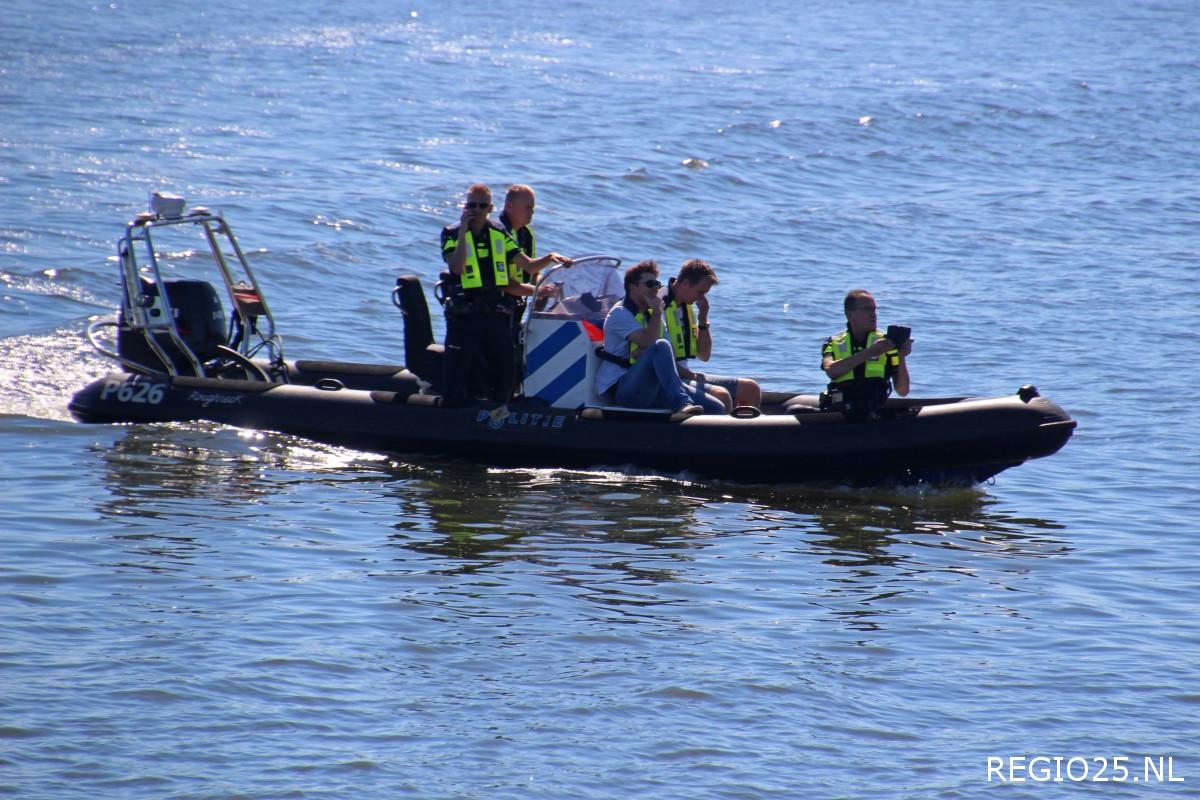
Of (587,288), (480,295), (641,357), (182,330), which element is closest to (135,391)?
(182,330)

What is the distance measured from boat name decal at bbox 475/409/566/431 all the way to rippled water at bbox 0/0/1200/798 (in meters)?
0.29

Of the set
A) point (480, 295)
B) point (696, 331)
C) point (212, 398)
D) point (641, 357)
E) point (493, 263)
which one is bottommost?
point (212, 398)

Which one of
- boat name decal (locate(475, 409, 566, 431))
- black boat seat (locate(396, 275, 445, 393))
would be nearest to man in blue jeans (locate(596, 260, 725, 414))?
boat name decal (locate(475, 409, 566, 431))

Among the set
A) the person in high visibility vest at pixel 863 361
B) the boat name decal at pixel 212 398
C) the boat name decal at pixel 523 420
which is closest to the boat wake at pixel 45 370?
the boat name decal at pixel 212 398

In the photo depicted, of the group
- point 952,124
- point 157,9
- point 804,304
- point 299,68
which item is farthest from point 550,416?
point 157,9

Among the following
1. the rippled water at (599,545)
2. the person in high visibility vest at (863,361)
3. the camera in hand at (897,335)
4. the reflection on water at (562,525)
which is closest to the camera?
the rippled water at (599,545)

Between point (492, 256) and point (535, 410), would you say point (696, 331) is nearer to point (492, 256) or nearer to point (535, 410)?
point (535, 410)

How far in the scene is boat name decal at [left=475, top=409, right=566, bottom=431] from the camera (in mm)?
8531

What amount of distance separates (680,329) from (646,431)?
0.60m

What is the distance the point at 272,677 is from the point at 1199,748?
3.27 m

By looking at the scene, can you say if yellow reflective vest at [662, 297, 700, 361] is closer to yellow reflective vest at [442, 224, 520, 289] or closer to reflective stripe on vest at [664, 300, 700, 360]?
reflective stripe on vest at [664, 300, 700, 360]

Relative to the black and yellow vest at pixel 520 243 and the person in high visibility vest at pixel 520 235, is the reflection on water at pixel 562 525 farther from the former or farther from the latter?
the black and yellow vest at pixel 520 243

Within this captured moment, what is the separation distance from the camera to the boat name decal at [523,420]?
28.0ft

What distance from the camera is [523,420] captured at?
8594mm
